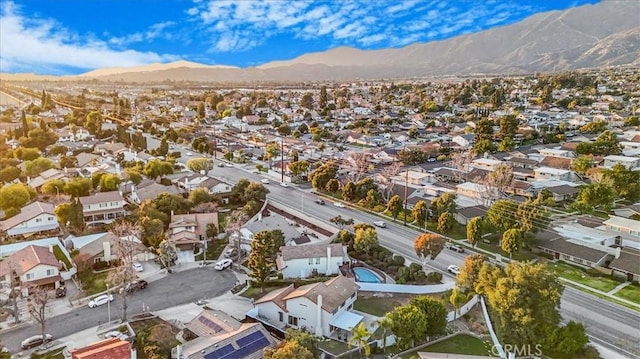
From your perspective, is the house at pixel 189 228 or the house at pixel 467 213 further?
the house at pixel 467 213

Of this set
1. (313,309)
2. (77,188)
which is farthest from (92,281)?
(77,188)

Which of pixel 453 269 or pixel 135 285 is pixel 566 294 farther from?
pixel 135 285

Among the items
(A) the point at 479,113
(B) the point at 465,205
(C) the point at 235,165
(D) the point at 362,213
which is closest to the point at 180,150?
(C) the point at 235,165

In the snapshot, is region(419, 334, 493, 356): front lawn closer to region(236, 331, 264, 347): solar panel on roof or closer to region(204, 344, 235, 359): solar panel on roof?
region(236, 331, 264, 347): solar panel on roof

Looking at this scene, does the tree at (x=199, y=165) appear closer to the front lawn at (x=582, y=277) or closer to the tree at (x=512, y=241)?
the tree at (x=512, y=241)

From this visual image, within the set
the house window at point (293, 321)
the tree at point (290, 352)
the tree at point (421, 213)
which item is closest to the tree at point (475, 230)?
the tree at point (421, 213)

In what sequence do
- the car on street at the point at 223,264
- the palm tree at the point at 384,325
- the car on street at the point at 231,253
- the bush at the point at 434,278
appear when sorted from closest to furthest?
the palm tree at the point at 384,325, the bush at the point at 434,278, the car on street at the point at 223,264, the car on street at the point at 231,253
